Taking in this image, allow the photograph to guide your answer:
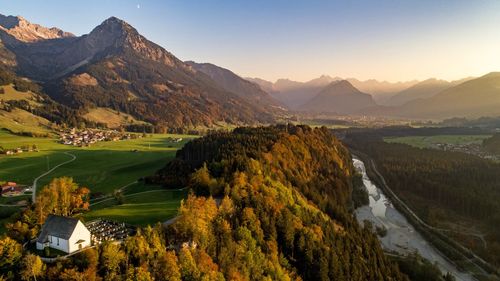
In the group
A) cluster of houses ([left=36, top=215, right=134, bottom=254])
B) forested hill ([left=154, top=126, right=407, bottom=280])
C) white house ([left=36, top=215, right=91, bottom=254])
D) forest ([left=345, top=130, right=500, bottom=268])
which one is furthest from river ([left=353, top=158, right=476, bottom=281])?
white house ([left=36, top=215, right=91, bottom=254])

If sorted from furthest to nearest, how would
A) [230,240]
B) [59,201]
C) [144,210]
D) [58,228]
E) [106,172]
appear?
[106,172], [144,210], [59,201], [230,240], [58,228]

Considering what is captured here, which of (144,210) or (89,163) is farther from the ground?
(144,210)

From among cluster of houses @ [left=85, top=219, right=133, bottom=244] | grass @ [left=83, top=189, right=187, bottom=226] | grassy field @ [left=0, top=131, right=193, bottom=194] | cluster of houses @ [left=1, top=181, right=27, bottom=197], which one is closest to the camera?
cluster of houses @ [left=85, top=219, right=133, bottom=244]

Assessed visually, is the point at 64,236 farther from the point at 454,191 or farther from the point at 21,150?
the point at 21,150

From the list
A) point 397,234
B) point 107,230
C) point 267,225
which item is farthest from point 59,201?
point 397,234

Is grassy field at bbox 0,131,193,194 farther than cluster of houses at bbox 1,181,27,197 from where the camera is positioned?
Yes

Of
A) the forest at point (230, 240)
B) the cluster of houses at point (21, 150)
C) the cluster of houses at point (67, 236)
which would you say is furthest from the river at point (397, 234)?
the cluster of houses at point (21, 150)

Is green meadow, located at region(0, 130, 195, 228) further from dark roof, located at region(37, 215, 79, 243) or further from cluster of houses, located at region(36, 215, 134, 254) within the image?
dark roof, located at region(37, 215, 79, 243)
